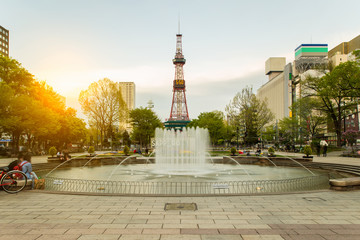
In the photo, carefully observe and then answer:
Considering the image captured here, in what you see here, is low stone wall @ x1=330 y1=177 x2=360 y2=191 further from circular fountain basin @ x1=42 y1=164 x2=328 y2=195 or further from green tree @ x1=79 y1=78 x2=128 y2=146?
green tree @ x1=79 y1=78 x2=128 y2=146

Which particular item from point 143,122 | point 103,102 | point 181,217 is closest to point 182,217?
point 181,217

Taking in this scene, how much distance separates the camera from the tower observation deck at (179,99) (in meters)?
115

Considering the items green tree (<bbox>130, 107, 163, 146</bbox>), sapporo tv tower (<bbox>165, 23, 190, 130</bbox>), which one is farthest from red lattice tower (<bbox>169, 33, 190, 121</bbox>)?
green tree (<bbox>130, 107, 163, 146</bbox>)

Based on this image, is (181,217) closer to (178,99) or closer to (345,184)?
(345,184)

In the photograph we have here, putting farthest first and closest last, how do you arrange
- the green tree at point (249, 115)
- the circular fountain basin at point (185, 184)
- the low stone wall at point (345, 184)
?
the green tree at point (249, 115) < the circular fountain basin at point (185, 184) < the low stone wall at point (345, 184)

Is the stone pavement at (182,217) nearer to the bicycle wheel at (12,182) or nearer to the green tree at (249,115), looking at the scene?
the bicycle wheel at (12,182)

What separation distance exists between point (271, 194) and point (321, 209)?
211 cm

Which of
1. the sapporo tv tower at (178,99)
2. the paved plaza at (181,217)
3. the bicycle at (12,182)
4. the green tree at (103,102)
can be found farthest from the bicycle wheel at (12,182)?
the sapporo tv tower at (178,99)

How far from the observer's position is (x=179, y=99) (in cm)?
11819

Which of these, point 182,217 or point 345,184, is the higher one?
point 345,184

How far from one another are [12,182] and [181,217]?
24.3 feet

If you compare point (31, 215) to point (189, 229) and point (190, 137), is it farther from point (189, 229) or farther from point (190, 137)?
point (190, 137)

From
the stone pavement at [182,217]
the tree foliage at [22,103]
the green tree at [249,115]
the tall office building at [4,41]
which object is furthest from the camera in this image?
the tall office building at [4,41]

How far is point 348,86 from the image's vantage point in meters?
36.9
